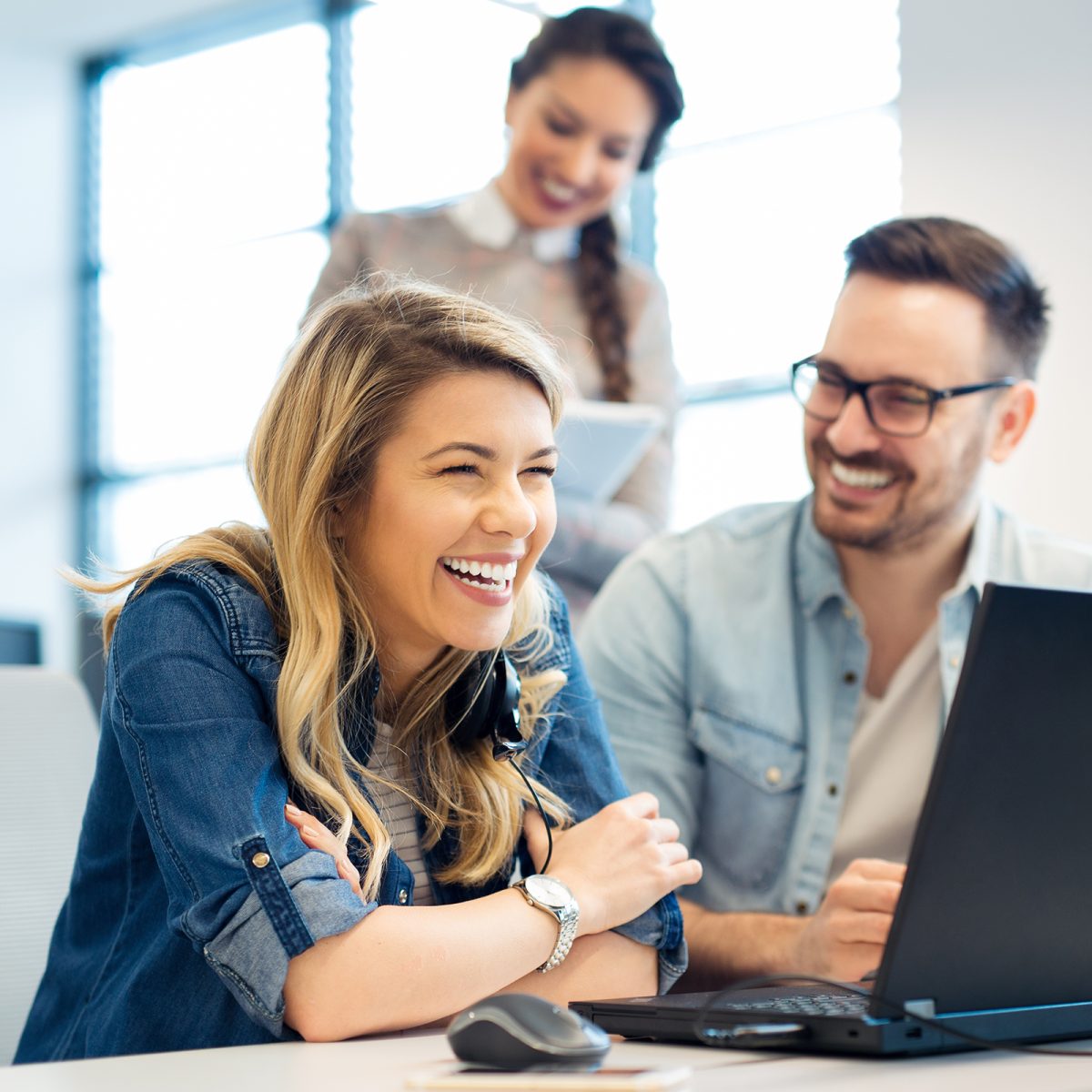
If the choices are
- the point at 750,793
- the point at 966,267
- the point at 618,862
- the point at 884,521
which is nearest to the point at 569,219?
the point at 966,267

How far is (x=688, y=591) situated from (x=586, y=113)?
41.9 inches

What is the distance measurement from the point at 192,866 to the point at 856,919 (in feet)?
2.18

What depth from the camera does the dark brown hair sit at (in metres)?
2.05

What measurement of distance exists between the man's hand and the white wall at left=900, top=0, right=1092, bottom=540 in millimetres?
1895

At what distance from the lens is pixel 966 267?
2.06 meters

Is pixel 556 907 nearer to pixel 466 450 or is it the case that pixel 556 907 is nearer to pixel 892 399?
pixel 466 450

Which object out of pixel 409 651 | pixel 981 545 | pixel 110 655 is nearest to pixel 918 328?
pixel 981 545

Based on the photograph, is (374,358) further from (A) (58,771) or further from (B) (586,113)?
(B) (586,113)

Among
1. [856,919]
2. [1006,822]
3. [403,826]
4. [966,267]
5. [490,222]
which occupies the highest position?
[490,222]

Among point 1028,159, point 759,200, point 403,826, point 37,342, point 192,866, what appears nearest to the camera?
point 192,866

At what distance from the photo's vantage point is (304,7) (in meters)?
6.36

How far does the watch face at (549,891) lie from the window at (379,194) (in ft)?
9.74

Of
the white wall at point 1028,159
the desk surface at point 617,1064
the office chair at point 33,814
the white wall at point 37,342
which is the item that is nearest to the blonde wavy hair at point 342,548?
the office chair at point 33,814

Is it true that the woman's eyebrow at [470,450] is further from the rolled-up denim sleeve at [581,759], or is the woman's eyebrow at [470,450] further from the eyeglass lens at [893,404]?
the eyeglass lens at [893,404]
